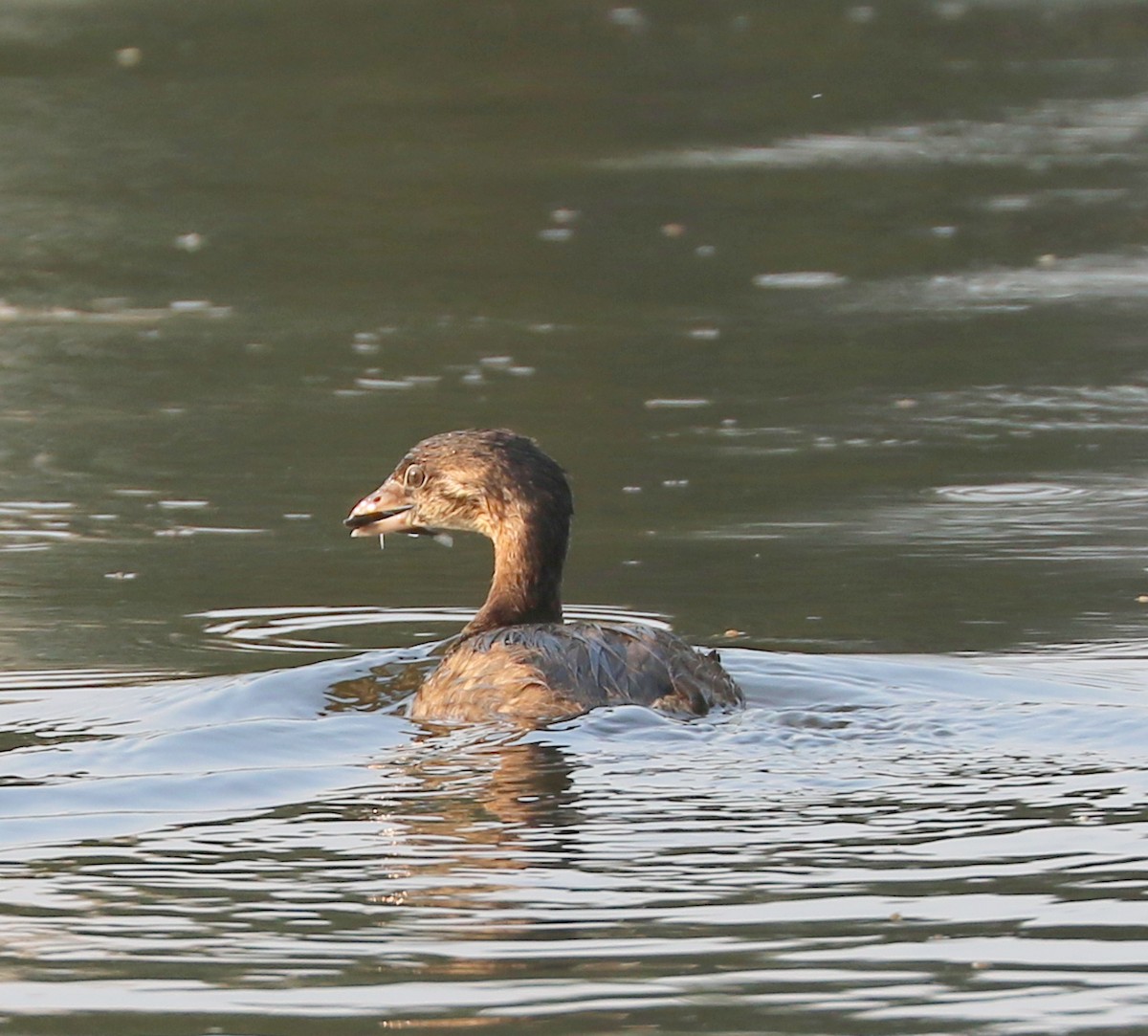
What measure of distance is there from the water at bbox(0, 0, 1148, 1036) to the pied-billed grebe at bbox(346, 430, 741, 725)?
198mm

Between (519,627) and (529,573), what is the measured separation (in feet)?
2.07

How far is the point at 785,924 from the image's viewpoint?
5359 millimetres

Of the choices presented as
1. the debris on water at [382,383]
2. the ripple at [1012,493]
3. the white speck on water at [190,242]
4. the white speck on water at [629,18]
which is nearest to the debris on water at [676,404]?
the debris on water at [382,383]

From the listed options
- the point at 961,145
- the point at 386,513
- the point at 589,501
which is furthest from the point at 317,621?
the point at 961,145

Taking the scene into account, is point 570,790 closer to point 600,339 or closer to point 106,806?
point 106,806

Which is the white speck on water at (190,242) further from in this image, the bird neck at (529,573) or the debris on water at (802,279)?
the bird neck at (529,573)

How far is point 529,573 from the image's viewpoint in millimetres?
8508

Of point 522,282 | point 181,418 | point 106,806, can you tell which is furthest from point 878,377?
point 106,806

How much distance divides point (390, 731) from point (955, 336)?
19.6 ft

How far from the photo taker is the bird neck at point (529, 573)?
8.48 meters

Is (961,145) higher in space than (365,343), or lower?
higher

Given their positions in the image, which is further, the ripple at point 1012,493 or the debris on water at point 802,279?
the debris on water at point 802,279

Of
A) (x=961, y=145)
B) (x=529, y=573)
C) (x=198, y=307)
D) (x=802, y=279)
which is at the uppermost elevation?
(x=961, y=145)

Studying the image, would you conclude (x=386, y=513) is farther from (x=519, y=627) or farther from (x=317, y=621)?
(x=519, y=627)
